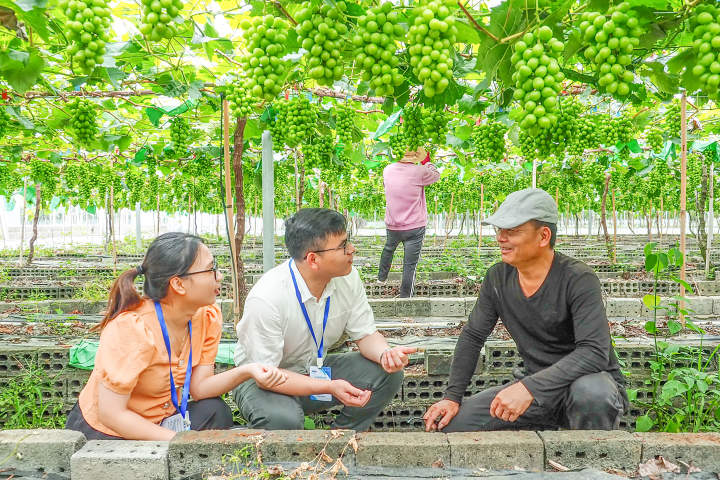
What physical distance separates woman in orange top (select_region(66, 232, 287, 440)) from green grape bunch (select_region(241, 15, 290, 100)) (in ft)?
3.05

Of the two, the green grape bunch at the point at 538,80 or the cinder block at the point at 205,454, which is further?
the cinder block at the point at 205,454

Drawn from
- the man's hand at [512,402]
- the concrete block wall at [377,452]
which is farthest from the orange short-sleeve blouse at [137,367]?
the man's hand at [512,402]

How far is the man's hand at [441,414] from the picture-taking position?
99.7 inches

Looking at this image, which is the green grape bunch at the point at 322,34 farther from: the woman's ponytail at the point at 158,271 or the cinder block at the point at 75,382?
the cinder block at the point at 75,382

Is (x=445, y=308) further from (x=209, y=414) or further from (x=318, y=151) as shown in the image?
(x=209, y=414)

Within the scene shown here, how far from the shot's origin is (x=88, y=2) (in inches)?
59.8

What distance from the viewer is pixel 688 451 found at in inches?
76.5

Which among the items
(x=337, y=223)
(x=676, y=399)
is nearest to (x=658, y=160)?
(x=676, y=399)

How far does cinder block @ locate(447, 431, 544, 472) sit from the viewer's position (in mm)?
1973

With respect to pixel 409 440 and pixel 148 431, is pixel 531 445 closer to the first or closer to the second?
pixel 409 440

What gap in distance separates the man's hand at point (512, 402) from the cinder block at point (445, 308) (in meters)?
3.83

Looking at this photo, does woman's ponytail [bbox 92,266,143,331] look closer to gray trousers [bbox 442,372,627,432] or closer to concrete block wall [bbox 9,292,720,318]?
gray trousers [bbox 442,372,627,432]

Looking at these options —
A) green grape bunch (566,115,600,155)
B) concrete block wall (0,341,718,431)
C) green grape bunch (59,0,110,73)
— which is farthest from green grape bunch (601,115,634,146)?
green grape bunch (59,0,110,73)

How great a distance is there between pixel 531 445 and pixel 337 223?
133cm
